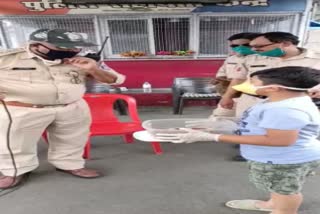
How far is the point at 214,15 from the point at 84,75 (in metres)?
2.30

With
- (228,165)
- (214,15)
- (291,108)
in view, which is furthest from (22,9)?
(291,108)

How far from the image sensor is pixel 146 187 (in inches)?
80.4

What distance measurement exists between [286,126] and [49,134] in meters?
1.82

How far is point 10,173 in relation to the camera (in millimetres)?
2059

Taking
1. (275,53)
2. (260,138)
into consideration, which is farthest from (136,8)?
(260,138)

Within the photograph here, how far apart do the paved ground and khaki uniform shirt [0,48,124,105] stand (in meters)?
0.69

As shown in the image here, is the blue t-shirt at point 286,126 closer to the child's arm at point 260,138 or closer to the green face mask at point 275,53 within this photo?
the child's arm at point 260,138

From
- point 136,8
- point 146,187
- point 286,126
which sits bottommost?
point 146,187

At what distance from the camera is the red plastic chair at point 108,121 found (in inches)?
104

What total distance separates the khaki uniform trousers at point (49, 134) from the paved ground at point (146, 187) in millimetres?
166

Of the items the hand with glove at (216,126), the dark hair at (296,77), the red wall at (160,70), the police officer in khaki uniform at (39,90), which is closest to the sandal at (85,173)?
the police officer in khaki uniform at (39,90)

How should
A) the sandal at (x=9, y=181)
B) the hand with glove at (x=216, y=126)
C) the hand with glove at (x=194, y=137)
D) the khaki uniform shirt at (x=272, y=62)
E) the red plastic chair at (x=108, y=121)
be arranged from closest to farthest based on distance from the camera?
1. the hand with glove at (x=194, y=137)
2. the hand with glove at (x=216, y=126)
3. the khaki uniform shirt at (x=272, y=62)
4. the sandal at (x=9, y=181)
5. the red plastic chair at (x=108, y=121)

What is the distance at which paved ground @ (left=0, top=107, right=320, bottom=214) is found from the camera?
1.78 meters

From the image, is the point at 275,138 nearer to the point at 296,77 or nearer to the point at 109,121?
the point at 296,77
